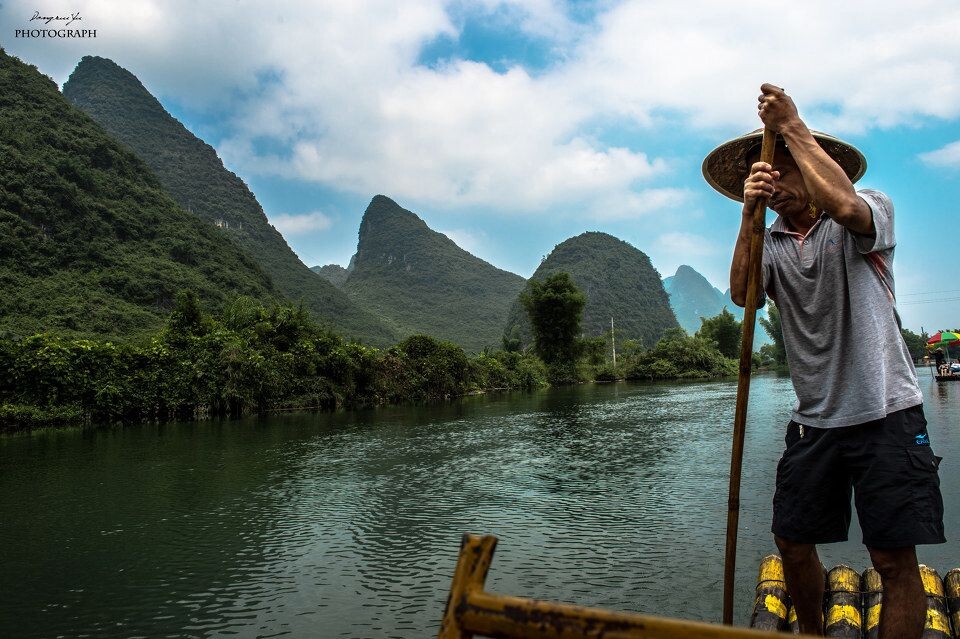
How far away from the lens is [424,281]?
11594 centimetres

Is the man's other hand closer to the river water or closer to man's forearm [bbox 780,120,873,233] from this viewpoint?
man's forearm [bbox 780,120,873,233]

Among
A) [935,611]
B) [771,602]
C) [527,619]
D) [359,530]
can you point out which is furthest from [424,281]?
[527,619]

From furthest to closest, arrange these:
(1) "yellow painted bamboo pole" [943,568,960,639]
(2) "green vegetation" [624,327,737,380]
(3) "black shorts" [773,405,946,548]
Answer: (2) "green vegetation" [624,327,737,380] < (1) "yellow painted bamboo pole" [943,568,960,639] < (3) "black shorts" [773,405,946,548]

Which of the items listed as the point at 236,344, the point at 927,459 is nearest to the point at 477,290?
the point at 236,344

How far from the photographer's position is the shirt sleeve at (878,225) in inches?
70.9

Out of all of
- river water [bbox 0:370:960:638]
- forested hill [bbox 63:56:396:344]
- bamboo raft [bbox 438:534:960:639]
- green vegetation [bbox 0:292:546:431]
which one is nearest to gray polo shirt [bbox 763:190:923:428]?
bamboo raft [bbox 438:534:960:639]

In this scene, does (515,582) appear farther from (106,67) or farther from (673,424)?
(106,67)

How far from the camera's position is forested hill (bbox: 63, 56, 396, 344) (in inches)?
3177

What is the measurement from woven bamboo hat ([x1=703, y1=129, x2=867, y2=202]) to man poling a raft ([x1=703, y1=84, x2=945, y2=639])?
260mm

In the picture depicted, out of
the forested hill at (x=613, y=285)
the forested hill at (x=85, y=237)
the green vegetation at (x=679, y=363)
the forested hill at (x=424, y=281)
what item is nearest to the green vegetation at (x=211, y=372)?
A: the forested hill at (x=85, y=237)

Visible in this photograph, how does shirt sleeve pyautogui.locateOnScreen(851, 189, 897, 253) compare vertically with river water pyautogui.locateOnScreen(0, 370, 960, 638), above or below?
above

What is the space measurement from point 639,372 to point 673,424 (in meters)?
34.0

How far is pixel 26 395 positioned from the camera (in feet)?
47.5

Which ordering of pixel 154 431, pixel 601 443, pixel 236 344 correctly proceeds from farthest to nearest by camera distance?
pixel 236 344 < pixel 154 431 < pixel 601 443
